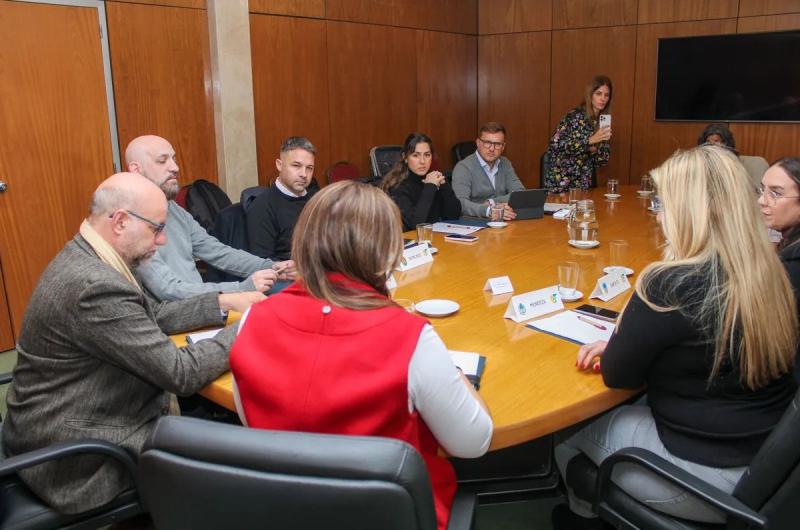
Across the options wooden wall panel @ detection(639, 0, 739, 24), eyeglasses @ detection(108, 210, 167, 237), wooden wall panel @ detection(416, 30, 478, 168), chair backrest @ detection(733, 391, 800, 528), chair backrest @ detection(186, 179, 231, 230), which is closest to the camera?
chair backrest @ detection(733, 391, 800, 528)

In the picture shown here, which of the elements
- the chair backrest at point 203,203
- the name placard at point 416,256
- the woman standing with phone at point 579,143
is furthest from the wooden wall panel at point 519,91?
the name placard at point 416,256

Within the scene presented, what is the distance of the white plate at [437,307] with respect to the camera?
2120mm

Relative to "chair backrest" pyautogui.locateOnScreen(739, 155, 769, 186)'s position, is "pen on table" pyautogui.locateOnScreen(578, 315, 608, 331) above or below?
below

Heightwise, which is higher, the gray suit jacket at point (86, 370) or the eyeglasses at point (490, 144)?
the eyeglasses at point (490, 144)

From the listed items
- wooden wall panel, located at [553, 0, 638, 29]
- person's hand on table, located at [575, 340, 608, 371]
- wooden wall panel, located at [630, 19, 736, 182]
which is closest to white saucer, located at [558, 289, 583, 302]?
person's hand on table, located at [575, 340, 608, 371]

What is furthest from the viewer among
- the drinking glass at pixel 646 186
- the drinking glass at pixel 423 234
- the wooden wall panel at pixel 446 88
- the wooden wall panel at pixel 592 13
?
the wooden wall panel at pixel 446 88

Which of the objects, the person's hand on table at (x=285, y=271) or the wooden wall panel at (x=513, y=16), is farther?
the wooden wall panel at (x=513, y=16)

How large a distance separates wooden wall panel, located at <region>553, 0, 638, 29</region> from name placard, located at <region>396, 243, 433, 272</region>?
16.2 ft

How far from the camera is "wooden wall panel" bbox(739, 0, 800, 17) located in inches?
229

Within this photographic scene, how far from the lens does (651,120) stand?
6.67m

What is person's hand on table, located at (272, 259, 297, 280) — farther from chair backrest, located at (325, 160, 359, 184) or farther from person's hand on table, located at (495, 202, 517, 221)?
chair backrest, located at (325, 160, 359, 184)

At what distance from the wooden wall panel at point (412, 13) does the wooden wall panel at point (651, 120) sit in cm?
191

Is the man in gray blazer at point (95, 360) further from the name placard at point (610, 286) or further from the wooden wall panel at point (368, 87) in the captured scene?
the wooden wall panel at point (368, 87)

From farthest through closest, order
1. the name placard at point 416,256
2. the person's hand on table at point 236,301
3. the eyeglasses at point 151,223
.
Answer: the name placard at point 416,256 < the person's hand on table at point 236,301 < the eyeglasses at point 151,223
